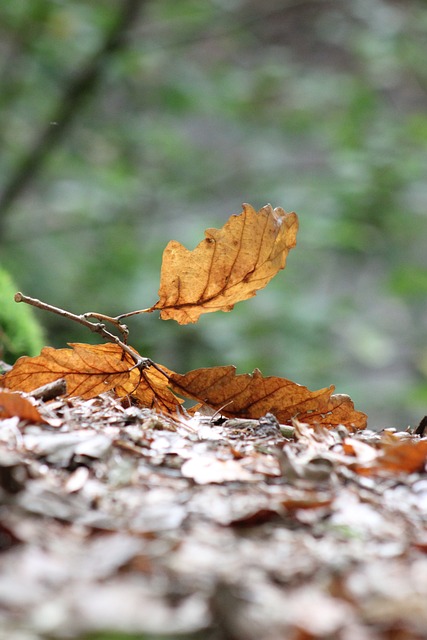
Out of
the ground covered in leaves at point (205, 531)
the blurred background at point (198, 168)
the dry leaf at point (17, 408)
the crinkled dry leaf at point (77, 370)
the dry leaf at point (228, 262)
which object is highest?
the blurred background at point (198, 168)

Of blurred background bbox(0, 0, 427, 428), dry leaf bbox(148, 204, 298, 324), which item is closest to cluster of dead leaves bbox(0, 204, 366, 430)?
dry leaf bbox(148, 204, 298, 324)

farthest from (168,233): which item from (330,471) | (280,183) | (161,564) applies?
(161,564)

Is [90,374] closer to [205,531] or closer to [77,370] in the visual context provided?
[77,370]

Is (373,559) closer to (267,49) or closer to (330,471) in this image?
(330,471)

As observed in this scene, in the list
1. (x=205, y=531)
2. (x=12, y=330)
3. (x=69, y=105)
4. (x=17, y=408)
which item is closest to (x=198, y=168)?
(x=69, y=105)

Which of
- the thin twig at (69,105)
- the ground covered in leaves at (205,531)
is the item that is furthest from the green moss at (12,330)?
the thin twig at (69,105)

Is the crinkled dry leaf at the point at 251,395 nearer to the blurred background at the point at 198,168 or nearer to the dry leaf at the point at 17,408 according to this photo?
the dry leaf at the point at 17,408
